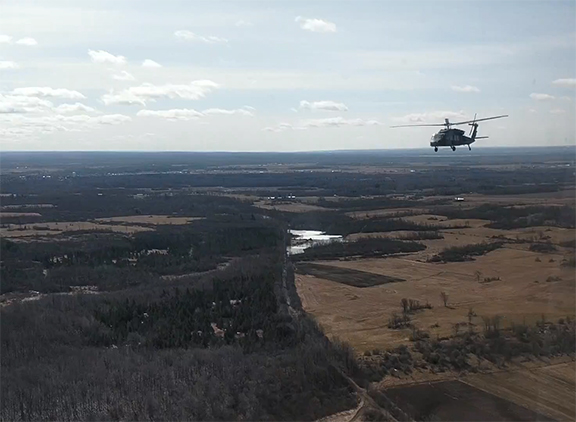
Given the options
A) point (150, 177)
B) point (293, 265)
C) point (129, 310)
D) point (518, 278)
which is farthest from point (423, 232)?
point (150, 177)

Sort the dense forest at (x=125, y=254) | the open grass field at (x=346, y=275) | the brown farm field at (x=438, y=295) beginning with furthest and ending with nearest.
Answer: the dense forest at (x=125, y=254) → the open grass field at (x=346, y=275) → the brown farm field at (x=438, y=295)

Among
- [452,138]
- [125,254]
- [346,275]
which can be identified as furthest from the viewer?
[125,254]

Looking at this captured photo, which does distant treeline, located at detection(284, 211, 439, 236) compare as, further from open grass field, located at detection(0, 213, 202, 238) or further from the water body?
open grass field, located at detection(0, 213, 202, 238)

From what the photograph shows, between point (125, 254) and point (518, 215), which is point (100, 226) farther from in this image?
point (518, 215)

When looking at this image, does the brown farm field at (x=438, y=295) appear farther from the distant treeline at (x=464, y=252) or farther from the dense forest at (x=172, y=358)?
the dense forest at (x=172, y=358)

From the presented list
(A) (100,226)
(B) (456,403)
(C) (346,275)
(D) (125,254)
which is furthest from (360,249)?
(B) (456,403)

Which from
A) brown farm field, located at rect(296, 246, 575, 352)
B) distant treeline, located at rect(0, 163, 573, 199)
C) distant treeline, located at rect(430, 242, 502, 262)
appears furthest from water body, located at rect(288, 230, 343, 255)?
distant treeline, located at rect(0, 163, 573, 199)

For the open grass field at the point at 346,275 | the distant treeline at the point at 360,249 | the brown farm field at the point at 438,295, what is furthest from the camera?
the distant treeline at the point at 360,249

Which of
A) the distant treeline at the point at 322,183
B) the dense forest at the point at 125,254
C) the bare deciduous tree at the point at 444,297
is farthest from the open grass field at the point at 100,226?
the bare deciduous tree at the point at 444,297
